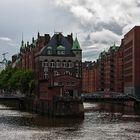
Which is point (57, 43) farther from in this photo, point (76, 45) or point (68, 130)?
point (68, 130)

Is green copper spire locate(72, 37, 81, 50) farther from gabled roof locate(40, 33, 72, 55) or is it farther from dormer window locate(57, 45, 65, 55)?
dormer window locate(57, 45, 65, 55)

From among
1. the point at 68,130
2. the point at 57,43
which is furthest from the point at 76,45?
the point at 68,130

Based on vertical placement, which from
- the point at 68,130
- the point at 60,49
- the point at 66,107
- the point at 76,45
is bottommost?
the point at 68,130

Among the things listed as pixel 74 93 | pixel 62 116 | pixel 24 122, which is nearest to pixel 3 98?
pixel 74 93

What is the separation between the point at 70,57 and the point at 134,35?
32315mm

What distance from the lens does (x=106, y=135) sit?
76.8 metres

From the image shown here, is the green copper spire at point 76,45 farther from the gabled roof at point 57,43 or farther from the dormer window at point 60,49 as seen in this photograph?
the dormer window at point 60,49

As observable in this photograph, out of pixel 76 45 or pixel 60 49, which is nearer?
pixel 60 49

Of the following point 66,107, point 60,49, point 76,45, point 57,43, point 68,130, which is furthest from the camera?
point 76,45

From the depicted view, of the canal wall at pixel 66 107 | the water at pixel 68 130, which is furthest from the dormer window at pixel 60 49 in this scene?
the water at pixel 68 130

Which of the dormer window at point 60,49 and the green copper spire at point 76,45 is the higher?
the green copper spire at point 76,45

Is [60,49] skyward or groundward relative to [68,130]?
skyward

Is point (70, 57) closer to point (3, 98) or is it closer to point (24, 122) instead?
point (3, 98)

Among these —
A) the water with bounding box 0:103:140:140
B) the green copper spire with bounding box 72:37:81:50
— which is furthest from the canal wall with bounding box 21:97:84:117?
the green copper spire with bounding box 72:37:81:50
